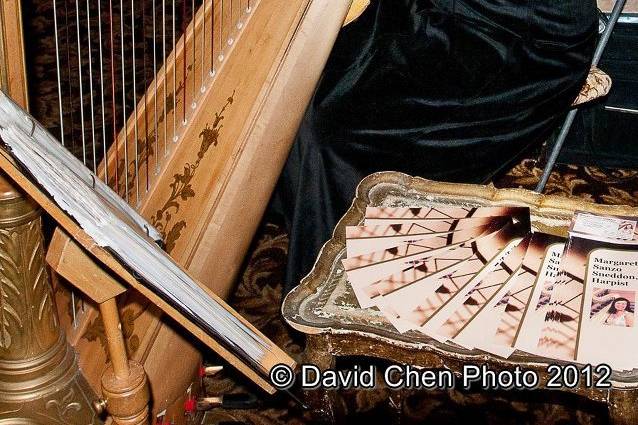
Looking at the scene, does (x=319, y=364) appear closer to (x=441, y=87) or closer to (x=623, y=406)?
(x=623, y=406)

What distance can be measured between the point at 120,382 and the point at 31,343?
404mm

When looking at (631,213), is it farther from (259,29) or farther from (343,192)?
(259,29)

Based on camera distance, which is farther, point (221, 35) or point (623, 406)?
point (221, 35)

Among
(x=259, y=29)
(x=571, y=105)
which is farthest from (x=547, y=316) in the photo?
(x=571, y=105)

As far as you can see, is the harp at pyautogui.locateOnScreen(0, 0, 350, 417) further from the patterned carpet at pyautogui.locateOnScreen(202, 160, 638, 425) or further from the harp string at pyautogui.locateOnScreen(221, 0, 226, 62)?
the patterned carpet at pyautogui.locateOnScreen(202, 160, 638, 425)

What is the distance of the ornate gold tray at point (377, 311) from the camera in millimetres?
1146

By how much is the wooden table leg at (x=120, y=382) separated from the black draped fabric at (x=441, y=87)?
0.99 metres

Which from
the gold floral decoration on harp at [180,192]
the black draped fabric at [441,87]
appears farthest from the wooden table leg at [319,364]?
the black draped fabric at [441,87]

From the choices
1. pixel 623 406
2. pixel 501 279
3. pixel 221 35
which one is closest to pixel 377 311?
pixel 501 279

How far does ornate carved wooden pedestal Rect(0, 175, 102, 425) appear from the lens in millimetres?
1226

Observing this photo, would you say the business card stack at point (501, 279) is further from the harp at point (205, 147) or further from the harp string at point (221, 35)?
the harp string at point (221, 35)

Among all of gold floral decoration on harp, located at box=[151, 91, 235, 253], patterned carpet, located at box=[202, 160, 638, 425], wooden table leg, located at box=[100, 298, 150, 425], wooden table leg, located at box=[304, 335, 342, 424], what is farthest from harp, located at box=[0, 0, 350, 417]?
wooden table leg, located at box=[100, 298, 150, 425]

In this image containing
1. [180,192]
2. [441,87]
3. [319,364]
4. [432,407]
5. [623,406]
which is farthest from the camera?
[441,87]

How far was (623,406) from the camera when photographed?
3.72 ft
